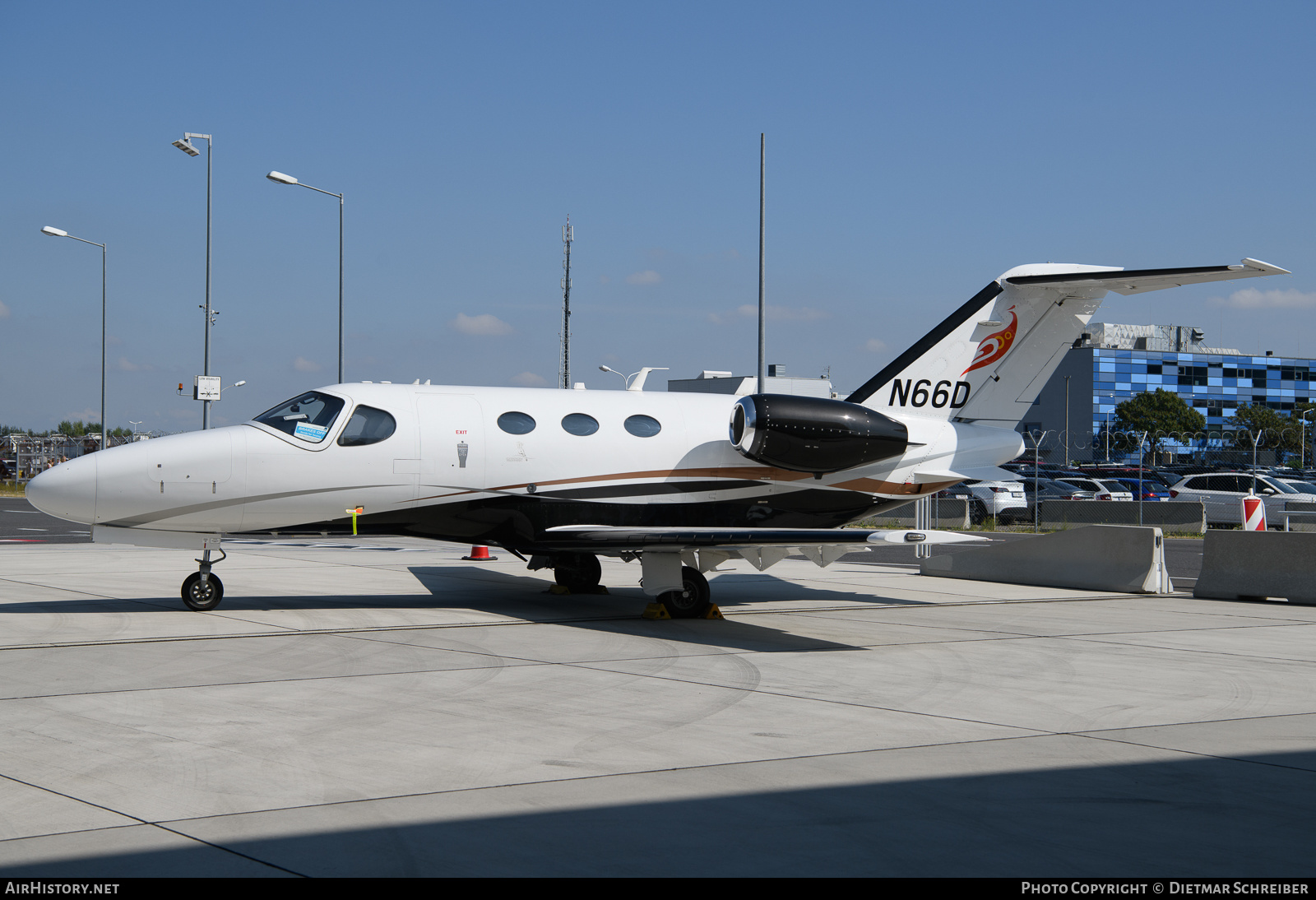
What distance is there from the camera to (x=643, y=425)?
49.6 ft

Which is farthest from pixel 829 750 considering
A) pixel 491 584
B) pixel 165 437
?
pixel 491 584

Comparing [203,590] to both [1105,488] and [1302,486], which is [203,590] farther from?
[1105,488]

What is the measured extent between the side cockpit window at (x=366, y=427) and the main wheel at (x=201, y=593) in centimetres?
231

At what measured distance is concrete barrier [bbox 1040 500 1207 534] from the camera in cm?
3447

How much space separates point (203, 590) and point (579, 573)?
5.19 meters

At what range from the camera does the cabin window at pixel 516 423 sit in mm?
14602

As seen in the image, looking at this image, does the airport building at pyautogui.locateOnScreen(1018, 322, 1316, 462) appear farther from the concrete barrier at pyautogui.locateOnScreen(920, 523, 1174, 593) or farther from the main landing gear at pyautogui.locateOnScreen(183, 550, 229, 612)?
the main landing gear at pyautogui.locateOnScreen(183, 550, 229, 612)

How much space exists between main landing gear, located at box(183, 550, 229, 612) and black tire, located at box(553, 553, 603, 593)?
15.1 ft

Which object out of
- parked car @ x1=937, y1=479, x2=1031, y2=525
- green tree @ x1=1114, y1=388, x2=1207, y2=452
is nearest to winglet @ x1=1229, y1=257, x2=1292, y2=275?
parked car @ x1=937, y1=479, x2=1031, y2=525

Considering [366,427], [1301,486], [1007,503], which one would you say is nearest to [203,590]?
[366,427]

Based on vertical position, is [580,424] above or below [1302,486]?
above

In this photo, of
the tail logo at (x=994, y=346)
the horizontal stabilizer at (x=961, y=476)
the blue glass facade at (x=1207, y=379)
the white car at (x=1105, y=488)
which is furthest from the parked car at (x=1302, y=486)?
the blue glass facade at (x=1207, y=379)

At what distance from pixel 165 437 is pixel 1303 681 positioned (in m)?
12.1

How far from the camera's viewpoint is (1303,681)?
394 inches
